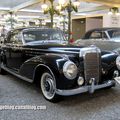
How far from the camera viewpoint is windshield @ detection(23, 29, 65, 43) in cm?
496

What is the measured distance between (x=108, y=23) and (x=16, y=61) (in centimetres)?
762

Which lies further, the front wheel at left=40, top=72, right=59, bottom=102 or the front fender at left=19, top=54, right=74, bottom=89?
the front wheel at left=40, top=72, right=59, bottom=102

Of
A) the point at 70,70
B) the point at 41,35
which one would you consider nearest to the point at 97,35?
the point at 41,35

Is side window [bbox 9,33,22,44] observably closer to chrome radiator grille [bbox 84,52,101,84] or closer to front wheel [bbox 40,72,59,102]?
front wheel [bbox 40,72,59,102]

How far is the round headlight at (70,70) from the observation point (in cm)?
333

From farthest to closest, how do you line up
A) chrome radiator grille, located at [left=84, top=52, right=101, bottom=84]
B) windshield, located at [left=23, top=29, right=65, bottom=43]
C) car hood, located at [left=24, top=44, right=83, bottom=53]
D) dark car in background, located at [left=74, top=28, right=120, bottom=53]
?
dark car in background, located at [left=74, top=28, right=120, bottom=53], windshield, located at [left=23, top=29, right=65, bottom=43], car hood, located at [left=24, top=44, right=83, bottom=53], chrome radiator grille, located at [left=84, top=52, right=101, bottom=84]

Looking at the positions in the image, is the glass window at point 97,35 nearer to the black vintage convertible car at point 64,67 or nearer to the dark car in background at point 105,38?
the dark car in background at point 105,38

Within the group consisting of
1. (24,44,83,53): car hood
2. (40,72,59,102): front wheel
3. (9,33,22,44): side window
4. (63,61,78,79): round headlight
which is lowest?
(40,72,59,102): front wheel

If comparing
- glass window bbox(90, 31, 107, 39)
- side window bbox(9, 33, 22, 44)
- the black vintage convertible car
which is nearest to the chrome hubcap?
the black vintage convertible car

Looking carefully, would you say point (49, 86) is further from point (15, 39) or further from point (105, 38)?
point (105, 38)

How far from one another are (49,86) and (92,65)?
2.75 feet

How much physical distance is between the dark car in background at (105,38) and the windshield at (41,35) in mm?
2502

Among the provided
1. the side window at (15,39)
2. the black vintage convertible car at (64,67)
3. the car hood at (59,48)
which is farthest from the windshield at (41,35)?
the car hood at (59,48)

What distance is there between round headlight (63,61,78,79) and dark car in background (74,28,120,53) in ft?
14.2
